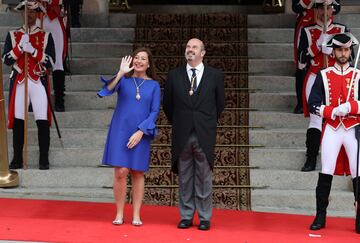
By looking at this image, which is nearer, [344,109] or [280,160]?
[344,109]

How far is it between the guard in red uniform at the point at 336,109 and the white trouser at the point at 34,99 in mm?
3410

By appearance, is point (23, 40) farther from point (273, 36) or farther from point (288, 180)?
point (273, 36)

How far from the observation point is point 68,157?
37.4ft

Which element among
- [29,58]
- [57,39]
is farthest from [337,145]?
[57,39]

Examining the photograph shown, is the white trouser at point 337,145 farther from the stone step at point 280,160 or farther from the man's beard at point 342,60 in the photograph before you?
Answer: the stone step at point 280,160

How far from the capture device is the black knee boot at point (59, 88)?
1219 cm

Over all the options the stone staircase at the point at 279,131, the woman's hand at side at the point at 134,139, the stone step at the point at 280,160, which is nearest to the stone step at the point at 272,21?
the stone staircase at the point at 279,131

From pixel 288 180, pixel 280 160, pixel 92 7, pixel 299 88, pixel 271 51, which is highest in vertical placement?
pixel 92 7

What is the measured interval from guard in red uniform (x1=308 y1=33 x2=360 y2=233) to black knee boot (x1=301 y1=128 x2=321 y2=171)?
1.79 metres

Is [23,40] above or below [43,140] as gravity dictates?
above

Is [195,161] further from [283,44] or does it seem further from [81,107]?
[283,44]

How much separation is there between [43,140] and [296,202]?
9.51ft

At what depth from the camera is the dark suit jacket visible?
894cm

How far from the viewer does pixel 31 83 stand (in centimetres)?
1112
